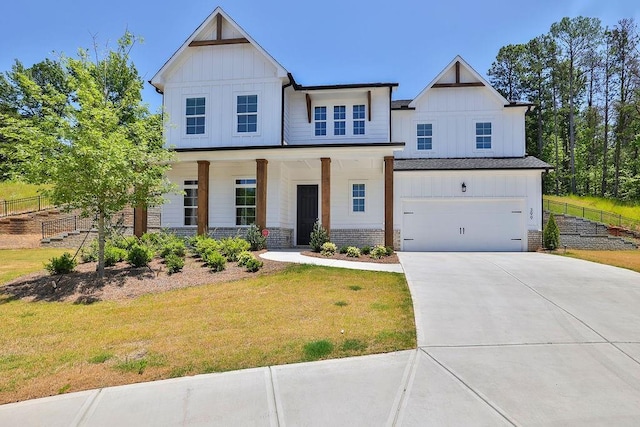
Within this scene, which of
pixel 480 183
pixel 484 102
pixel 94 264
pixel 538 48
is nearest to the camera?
pixel 94 264

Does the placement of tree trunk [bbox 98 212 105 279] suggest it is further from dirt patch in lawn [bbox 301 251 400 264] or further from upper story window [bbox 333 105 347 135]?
upper story window [bbox 333 105 347 135]

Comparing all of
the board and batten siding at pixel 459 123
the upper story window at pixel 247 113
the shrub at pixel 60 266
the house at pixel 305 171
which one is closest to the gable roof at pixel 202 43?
the house at pixel 305 171

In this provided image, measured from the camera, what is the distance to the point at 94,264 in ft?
38.3

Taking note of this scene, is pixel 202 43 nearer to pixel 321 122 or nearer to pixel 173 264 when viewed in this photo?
pixel 321 122

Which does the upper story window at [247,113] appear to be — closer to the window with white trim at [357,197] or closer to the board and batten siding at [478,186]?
the window with white trim at [357,197]

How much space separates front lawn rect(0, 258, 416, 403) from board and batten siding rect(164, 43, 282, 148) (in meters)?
9.45

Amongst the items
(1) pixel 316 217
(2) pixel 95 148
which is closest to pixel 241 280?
(2) pixel 95 148

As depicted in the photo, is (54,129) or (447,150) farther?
(447,150)

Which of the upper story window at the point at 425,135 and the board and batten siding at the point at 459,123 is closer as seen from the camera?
the board and batten siding at the point at 459,123

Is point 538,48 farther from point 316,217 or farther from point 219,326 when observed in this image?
point 219,326

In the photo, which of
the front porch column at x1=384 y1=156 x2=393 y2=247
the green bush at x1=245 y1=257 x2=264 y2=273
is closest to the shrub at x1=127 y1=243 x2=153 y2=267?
the green bush at x1=245 y1=257 x2=264 y2=273

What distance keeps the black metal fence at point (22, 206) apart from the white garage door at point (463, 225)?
20.5 metres

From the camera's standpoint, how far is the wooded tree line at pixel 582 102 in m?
34.5

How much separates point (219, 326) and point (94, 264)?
7.09 meters
